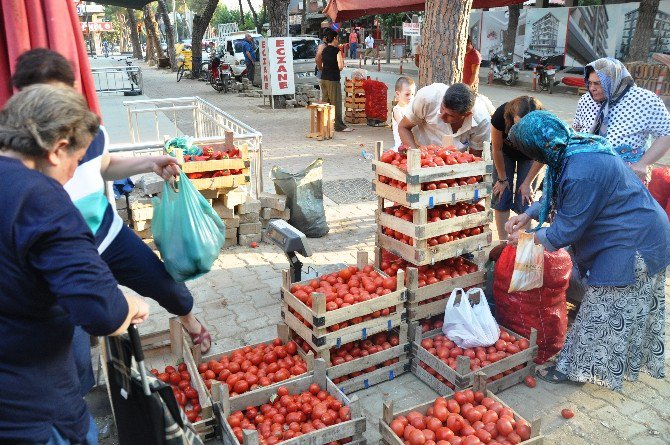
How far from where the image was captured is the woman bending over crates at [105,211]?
2805 millimetres

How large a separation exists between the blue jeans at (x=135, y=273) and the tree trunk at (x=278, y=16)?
17.2 m

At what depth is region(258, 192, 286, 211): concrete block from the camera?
21.3 ft

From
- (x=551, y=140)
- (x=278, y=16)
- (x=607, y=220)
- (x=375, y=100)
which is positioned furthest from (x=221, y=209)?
(x=278, y=16)

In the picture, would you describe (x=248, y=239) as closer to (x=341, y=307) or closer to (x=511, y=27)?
(x=341, y=307)

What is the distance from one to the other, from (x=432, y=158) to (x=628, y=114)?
1.69 meters

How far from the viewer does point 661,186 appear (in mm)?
5902

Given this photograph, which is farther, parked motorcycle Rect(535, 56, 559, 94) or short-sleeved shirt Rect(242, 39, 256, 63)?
short-sleeved shirt Rect(242, 39, 256, 63)

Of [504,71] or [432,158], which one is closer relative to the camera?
[432,158]

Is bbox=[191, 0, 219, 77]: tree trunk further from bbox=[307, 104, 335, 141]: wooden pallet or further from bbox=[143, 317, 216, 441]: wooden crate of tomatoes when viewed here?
bbox=[143, 317, 216, 441]: wooden crate of tomatoes

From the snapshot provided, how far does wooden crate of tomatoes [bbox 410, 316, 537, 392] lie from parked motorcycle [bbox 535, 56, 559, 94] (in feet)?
61.1

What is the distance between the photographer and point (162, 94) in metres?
22.4

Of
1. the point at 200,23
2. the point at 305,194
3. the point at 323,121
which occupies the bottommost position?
the point at 305,194

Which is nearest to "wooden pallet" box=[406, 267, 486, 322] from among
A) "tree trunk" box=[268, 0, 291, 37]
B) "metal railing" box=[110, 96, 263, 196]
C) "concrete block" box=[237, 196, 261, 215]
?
"concrete block" box=[237, 196, 261, 215]

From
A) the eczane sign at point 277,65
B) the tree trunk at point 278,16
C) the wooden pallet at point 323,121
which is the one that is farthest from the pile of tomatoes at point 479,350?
the tree trunk at point 278,16
